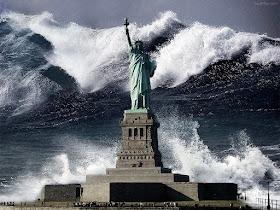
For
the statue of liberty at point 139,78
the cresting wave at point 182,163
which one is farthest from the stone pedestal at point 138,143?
the cresting wave at point 182,163

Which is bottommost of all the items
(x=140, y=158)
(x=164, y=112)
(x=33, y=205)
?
(x=33, y=205)

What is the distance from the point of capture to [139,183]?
178 ft

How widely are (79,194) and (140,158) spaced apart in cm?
613

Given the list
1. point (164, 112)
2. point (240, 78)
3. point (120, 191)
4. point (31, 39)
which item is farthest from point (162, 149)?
point (31, 39)

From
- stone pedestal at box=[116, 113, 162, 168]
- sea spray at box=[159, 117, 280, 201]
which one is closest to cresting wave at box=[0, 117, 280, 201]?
sea spray at box=[159, 117, 280, 201]

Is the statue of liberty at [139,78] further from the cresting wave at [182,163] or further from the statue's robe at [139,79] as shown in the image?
the cresting wave at [182,163]

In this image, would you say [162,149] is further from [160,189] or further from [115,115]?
[160,189]

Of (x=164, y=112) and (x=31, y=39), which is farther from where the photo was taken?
(x=31, y=39)

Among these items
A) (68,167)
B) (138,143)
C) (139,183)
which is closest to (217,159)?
(68,167)

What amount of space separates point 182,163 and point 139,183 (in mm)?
19779

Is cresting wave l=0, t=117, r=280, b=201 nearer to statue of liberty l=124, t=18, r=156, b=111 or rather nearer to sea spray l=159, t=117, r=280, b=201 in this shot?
sea spray l=159, t=117, r=280, b=201

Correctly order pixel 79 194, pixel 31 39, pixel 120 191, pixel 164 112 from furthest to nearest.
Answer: pixel 31 39
pixel 164 112
pixel 79 194
pixel 120 191

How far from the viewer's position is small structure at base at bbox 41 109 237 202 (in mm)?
54000

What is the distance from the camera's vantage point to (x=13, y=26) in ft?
327
